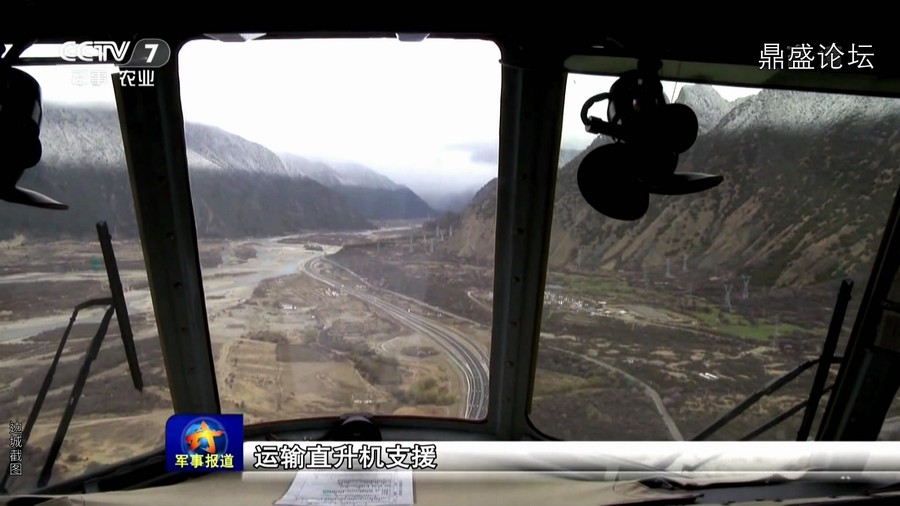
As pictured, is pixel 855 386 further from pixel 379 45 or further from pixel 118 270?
pixel 118 270

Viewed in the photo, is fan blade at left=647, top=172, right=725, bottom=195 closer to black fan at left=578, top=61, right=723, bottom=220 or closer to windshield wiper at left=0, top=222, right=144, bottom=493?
black fan at left=578, top=61, right=723, bottom=220

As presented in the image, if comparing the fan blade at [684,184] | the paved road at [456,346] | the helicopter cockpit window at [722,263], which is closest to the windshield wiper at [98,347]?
the paved road at [456,346]

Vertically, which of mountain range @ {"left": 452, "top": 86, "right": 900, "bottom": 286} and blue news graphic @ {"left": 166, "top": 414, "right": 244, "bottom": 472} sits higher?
mountain range @ {"left": 452, "top": 86, "right": 900, "bottom": 286}

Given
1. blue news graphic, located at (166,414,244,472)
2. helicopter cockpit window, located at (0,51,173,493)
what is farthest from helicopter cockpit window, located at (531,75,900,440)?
helicopter cockpit window, located at (0,51,173,493)

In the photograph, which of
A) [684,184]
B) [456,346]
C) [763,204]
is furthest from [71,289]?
[763,204]

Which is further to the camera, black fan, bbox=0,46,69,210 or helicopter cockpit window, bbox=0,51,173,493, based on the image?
helicopter cockpit window, bbox=0,51,173,493

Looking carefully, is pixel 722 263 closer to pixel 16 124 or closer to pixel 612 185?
pixel 612 185

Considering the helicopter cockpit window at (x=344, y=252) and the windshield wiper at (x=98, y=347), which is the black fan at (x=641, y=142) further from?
the windshield wiper at (x=98, y=347)
